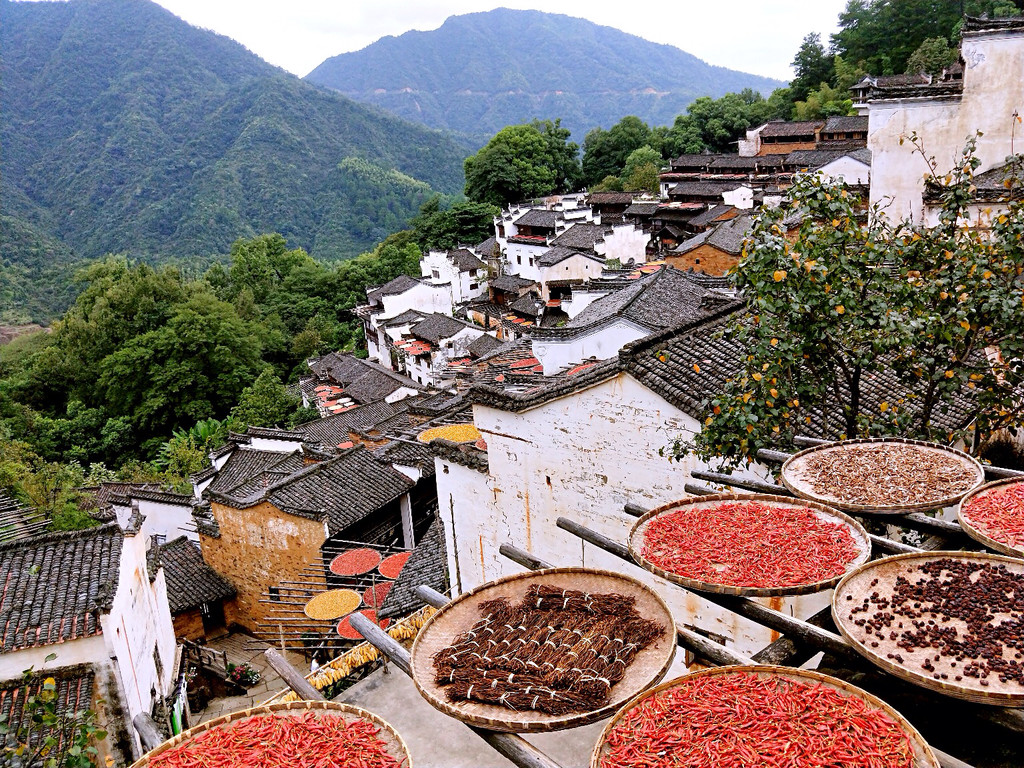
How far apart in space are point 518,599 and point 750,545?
4.42 ft

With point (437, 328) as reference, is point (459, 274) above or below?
above

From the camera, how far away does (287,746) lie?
3.03 m

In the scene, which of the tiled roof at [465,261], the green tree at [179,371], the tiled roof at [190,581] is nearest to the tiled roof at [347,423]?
the tiled roof at [190,581]

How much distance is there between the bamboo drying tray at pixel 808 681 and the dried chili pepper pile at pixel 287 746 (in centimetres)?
84

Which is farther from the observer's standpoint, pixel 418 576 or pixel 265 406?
pixel 265 406

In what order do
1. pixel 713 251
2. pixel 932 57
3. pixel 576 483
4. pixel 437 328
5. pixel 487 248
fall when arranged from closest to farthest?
pixel 576 483 < pixel 713 251 < pixel 437 328 < pixel 932 57 < pixel 487 248

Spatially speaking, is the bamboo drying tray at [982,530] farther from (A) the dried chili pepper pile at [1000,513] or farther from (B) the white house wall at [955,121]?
(B) the white house wall at [955,121]

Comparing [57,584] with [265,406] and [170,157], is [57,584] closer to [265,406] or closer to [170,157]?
[265,406]

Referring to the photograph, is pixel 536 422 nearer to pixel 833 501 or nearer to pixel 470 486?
pixel 470 486

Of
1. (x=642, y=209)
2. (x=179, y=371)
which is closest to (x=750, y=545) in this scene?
(x=179, y=371)

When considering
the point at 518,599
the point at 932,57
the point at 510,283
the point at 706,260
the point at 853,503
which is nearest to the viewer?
the point at 518,599

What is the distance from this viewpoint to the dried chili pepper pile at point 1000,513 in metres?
3.91

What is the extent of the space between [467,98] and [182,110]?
98.0 m

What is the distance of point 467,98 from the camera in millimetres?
194875
